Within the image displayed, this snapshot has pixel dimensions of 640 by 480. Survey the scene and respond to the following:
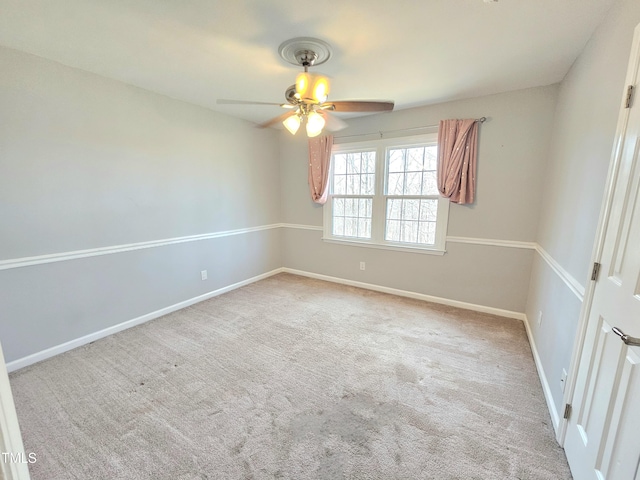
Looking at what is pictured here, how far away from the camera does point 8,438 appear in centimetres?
75

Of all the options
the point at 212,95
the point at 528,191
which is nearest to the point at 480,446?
the point at 528,191

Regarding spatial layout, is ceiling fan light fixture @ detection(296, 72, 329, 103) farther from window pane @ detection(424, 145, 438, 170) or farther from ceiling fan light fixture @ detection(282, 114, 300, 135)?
window pane @ detection(424, 145, 438, 170)

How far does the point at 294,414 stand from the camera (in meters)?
1.73

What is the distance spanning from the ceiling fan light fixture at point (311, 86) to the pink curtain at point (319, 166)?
6.65 feet

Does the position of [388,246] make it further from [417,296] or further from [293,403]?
[293,403]

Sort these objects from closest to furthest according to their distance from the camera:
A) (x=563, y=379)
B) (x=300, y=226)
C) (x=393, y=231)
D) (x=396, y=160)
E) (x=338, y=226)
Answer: (x=563, y=379) → (x=396, y=160) → (x=393, y=231) → (x=338, y=226) → (x=300, y=226)

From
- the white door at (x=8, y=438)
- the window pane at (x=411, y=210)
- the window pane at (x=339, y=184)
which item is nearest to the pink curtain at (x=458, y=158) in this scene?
the window pane at (x=411, y=210)

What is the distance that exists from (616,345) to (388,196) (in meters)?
2.78

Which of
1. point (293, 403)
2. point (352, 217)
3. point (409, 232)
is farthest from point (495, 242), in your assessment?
point (293, 403)

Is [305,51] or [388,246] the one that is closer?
[305,51]

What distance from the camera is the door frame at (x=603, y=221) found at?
1.18 meters

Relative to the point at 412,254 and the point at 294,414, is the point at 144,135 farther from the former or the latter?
the point at 412,254

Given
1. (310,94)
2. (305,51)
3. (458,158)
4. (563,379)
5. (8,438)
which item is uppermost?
(305,51)

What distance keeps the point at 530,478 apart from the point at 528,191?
2496 mm
